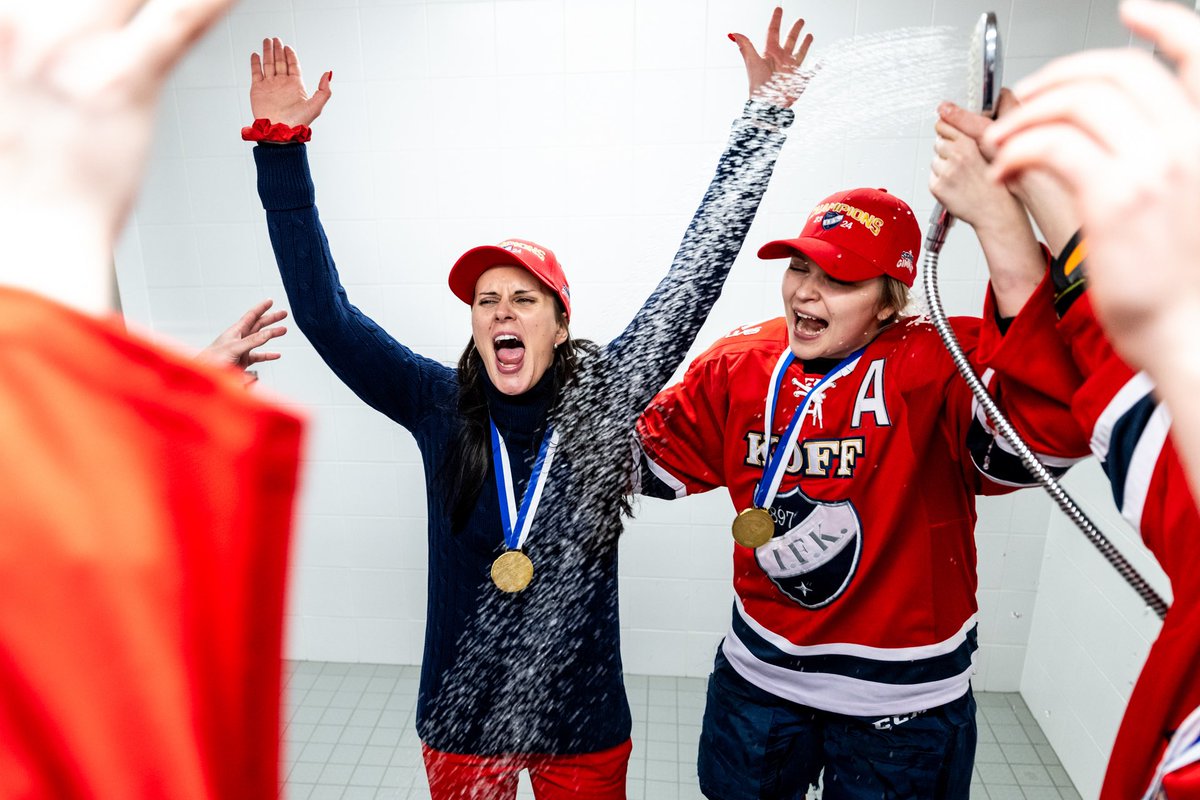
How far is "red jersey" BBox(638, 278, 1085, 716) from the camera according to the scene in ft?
4.58

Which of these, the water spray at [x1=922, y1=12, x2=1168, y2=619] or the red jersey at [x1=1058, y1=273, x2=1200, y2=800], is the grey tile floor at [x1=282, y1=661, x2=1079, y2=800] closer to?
the water spray at [x1=922, y1=12, x2=1168, y2=619]

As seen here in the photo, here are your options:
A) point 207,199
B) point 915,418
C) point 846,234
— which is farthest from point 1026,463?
point 207,199

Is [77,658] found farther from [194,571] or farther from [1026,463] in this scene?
[1026,463]

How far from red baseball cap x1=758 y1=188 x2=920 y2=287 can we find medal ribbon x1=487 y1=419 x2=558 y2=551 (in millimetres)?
647

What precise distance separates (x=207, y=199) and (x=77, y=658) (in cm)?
287

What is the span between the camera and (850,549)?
4.70 feet

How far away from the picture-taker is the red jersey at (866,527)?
140 cm

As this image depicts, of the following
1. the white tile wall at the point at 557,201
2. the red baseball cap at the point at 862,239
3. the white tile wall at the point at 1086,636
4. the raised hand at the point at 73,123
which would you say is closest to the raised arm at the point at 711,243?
the red baseball cap at the point at 862,239

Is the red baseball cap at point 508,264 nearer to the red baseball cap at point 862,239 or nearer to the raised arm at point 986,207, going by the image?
the red baseball cap at point 862,239

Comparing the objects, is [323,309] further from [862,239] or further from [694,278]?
[862,239]

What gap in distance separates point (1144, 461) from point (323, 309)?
1.38 meters

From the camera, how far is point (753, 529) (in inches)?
58.0

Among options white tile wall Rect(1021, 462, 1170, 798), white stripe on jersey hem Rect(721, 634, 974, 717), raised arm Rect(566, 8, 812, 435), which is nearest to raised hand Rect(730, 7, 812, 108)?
raised arm Rect(566, 8, 812, 435)

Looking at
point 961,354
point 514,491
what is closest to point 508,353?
point 514,491
